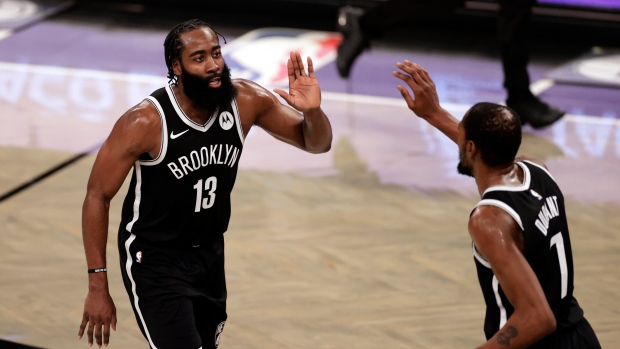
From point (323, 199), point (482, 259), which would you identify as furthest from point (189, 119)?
point (323, 199)

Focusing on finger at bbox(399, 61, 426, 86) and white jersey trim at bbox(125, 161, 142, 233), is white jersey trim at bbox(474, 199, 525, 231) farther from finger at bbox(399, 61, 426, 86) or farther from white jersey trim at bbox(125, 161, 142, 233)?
white jersey trim at bbox(125, 161, 142, 233)

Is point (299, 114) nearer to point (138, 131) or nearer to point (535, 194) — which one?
point (138, 131)

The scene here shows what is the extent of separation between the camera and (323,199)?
22.1 ft

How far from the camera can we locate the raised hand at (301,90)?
3.99m

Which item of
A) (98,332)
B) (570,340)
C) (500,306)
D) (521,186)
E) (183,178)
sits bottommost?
(98,332)

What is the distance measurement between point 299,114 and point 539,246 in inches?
53.6

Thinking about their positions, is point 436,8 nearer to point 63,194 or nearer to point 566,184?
point 566,184

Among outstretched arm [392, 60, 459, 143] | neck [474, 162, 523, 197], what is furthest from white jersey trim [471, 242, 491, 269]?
outstretched arm [392, 60, 459, 143]

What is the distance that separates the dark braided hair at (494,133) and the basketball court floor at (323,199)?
1.84 m

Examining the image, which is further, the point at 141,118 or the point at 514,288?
the point at 141,118

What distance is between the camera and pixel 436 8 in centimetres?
816

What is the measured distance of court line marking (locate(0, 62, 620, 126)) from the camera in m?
8.07

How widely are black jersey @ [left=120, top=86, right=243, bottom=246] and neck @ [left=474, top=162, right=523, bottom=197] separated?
3.29 feet

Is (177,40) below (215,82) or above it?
above
